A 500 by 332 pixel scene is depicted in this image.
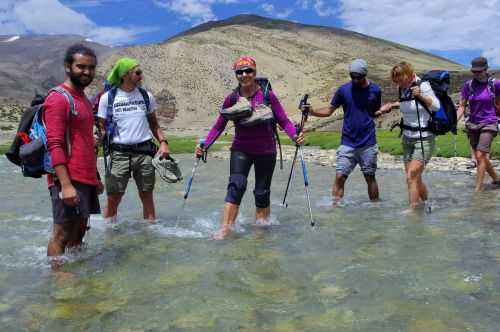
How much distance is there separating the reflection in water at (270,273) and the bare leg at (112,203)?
0.68 ft

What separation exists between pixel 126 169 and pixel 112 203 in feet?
2.39

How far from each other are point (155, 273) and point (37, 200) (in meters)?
7.07

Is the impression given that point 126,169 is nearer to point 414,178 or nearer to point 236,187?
point 236,187

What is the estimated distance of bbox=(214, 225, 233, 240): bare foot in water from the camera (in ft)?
25.0

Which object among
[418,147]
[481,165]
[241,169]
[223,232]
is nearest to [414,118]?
[418,147]

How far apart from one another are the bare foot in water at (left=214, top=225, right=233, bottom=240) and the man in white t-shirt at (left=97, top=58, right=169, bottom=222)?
4.21 ft

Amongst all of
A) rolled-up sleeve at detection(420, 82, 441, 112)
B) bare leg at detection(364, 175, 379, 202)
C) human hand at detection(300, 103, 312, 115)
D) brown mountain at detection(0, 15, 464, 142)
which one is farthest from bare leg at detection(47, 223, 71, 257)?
brown mountain at detection(0, 15, 464, 142)

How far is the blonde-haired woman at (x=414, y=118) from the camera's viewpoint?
8.61m

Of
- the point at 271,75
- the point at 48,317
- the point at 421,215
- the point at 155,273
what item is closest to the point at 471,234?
the point at 421,215

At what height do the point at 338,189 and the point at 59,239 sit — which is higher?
the point at 59,239

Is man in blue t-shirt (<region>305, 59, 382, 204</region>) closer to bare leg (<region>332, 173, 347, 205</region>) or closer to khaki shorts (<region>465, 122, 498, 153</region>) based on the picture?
bare leg (<region>332, 173, 347, 205</region>)

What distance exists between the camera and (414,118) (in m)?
9.06

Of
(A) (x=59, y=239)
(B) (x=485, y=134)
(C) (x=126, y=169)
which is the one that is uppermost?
(B) (x=485, y=134)

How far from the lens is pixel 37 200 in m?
12.1
